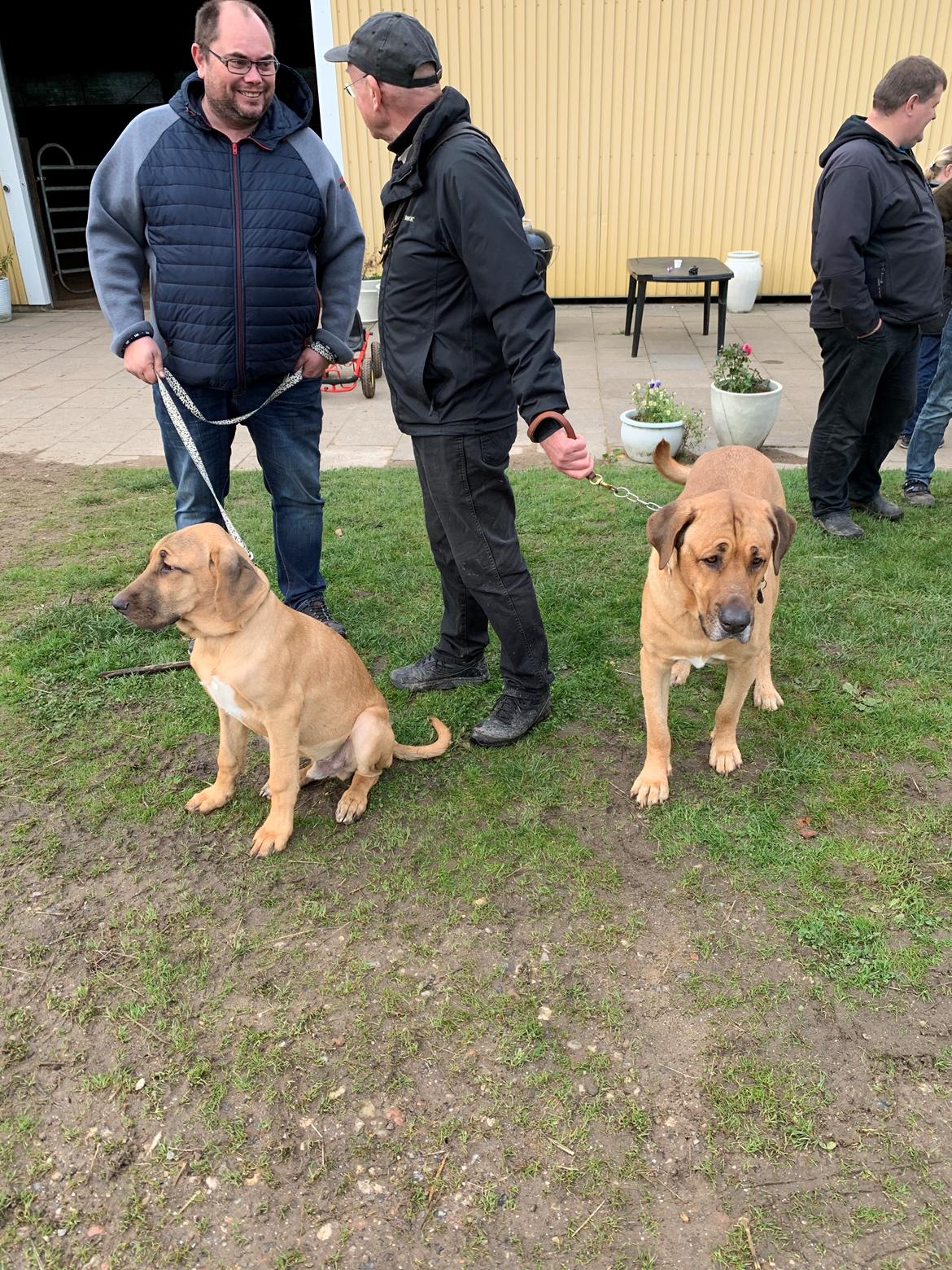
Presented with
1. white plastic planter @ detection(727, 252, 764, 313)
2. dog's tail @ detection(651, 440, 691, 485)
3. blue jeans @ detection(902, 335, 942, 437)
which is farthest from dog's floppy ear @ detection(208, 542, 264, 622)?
white plastic planter @ detection(727, 252, 764, 313)

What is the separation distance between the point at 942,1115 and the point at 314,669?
2298 millimetres

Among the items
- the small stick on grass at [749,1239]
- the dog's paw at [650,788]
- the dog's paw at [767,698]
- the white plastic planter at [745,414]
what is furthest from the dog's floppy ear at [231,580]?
the white plastic planter at [745,414]

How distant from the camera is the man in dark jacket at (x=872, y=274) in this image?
480 cm

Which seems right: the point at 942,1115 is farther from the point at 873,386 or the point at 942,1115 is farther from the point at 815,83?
the point at 815,83

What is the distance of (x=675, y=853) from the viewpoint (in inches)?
123

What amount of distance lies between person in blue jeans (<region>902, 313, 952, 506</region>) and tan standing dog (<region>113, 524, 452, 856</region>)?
4328mm

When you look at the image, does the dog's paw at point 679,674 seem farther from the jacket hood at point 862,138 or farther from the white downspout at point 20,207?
the white downspout at point 20,207

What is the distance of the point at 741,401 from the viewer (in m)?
6.88

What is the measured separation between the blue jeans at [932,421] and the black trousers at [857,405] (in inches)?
19.8

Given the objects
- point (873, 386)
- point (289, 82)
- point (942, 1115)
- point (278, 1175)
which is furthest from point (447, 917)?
point (873, 386)

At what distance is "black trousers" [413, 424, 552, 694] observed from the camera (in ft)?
11.0

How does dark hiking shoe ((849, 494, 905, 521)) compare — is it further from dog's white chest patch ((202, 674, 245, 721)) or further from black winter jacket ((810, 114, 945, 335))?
dog's white chest patch ((202, 674, 245, 721))

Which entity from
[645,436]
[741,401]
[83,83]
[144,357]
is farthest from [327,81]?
[144,357]

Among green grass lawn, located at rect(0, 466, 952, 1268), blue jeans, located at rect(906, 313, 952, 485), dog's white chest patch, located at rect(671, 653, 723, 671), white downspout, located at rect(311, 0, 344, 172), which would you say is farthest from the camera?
white downspout, located at rect(311, 0, 344, 172)
